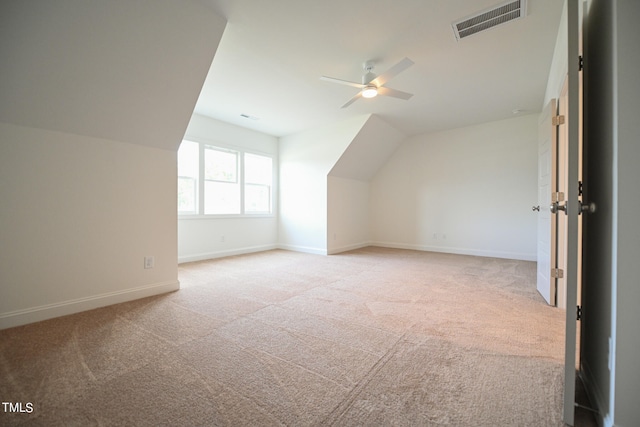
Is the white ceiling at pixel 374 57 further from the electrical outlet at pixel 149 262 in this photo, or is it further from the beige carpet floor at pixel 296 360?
the beige carpet floor at pixel 296 360

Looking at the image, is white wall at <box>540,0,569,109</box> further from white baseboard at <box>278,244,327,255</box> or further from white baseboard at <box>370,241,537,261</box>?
white baseboard at <box>278,244,327,255</box>

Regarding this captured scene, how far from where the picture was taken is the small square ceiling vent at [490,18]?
88.0 inches

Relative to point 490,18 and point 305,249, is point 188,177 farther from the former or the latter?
point 490,18

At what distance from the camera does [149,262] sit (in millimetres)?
2947

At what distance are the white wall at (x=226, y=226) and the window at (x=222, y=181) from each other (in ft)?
0.50

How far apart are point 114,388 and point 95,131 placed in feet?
7.60

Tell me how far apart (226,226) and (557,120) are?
5260 millimetres

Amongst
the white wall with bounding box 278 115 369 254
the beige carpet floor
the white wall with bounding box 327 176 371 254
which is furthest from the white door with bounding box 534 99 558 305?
the white wall with bounding box 327 176 371 254

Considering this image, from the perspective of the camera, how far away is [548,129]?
2773 mm

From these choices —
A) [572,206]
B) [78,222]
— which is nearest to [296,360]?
[572,206]

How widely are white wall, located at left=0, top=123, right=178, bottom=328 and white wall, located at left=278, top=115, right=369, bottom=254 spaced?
122 inches

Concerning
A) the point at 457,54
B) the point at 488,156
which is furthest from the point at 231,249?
the point at 488,156

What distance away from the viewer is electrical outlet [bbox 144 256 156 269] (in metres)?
2.92

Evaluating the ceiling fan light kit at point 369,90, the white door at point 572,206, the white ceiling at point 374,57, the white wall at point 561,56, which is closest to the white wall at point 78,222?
the white ceiling at point 374,57
